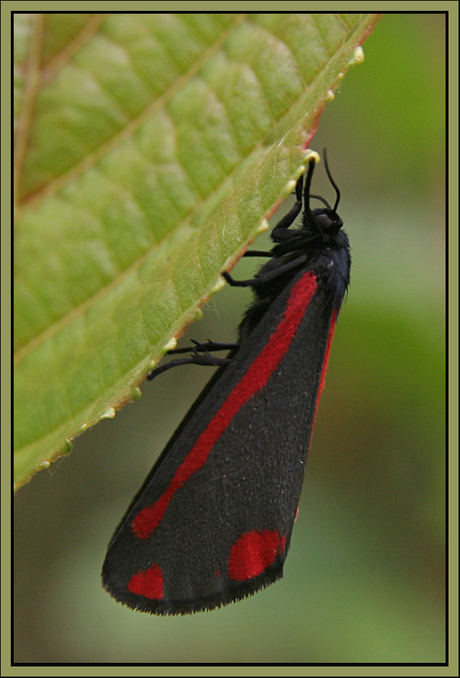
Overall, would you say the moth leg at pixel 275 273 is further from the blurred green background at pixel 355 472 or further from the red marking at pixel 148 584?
the red marking at pixel 148 584

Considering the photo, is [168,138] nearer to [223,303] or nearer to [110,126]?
[110,126]

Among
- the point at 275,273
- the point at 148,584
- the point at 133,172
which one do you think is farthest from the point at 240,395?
the point at 133,172

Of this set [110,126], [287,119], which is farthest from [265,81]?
[110,126]

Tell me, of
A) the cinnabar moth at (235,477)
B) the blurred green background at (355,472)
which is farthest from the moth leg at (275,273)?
the blurred green background at (355,472)

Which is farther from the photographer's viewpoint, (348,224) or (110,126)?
(348,224)

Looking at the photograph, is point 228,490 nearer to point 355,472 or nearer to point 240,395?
point 240,395
